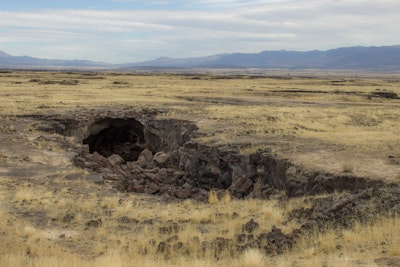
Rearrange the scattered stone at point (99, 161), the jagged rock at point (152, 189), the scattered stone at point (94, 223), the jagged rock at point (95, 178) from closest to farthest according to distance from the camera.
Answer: the scattered stone at point (94, 223), the jagged rock at point (95, 178), the jagged rock at point (152, 189), the scattered stone at point (99, 161)

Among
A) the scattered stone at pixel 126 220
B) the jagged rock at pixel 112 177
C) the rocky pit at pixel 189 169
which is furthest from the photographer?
the jagged rock at pixel 112 177

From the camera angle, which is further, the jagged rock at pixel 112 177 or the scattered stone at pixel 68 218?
the jagged rock at pixel 112 177

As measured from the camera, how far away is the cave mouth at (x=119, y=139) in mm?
34188

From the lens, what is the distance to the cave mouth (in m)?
34.2

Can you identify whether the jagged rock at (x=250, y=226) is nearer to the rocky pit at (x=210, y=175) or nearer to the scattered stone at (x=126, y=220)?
the rocky pit at (x=210, y=175)

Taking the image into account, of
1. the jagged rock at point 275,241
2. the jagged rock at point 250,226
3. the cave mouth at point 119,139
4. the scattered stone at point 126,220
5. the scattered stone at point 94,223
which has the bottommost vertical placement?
the cave mouth at point 119,139

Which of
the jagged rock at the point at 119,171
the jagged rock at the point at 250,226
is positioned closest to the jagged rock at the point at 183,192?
the jagged rock at the point at 119,171

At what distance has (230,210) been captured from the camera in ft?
48.2

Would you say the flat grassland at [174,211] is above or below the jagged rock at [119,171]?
above

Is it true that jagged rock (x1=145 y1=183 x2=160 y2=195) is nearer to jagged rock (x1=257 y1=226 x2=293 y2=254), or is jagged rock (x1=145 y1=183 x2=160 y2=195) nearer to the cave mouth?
jagged rock (x1=257 y1=226 x2=293 y2=254)

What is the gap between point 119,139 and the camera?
3681 centimetres

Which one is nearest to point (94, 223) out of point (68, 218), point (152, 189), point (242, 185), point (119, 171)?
point (68, 218)

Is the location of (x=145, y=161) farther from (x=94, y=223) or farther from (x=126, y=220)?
(x=94, y=223)

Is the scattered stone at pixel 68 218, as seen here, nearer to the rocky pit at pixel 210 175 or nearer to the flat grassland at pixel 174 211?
the flat grassland at pixel 174 211
